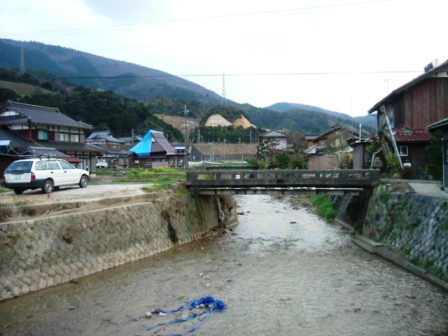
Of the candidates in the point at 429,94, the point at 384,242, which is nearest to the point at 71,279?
the point at 384,242

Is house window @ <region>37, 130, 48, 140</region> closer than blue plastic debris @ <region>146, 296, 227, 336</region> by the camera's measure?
No

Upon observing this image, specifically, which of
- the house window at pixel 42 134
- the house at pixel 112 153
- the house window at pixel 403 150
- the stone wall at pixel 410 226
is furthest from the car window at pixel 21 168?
the house at pixel 112 153

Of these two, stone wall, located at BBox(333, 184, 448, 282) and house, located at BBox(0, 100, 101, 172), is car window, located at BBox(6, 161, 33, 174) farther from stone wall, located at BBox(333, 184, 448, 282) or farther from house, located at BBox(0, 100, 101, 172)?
stone wall, located at BBox(333, 184, 448, 282)

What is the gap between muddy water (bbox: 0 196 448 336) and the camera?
8.34 m

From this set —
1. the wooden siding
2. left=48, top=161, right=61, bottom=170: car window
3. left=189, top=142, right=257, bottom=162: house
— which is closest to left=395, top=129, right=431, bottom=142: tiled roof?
the wooden siding

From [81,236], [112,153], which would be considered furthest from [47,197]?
[112,153]

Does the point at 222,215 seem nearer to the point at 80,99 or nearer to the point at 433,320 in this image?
the point at 433,320

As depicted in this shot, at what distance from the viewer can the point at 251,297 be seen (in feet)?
33.6

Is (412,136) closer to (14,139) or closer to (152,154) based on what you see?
(14,139)

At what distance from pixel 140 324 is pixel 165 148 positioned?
4570 cm

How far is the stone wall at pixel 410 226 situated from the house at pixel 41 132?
2278cm

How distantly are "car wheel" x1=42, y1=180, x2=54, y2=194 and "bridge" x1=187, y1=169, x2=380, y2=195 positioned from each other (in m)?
6.38

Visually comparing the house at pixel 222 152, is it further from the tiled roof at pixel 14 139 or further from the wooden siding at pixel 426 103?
the wooden siding at pixel 426 103

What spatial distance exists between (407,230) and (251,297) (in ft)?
21.6
